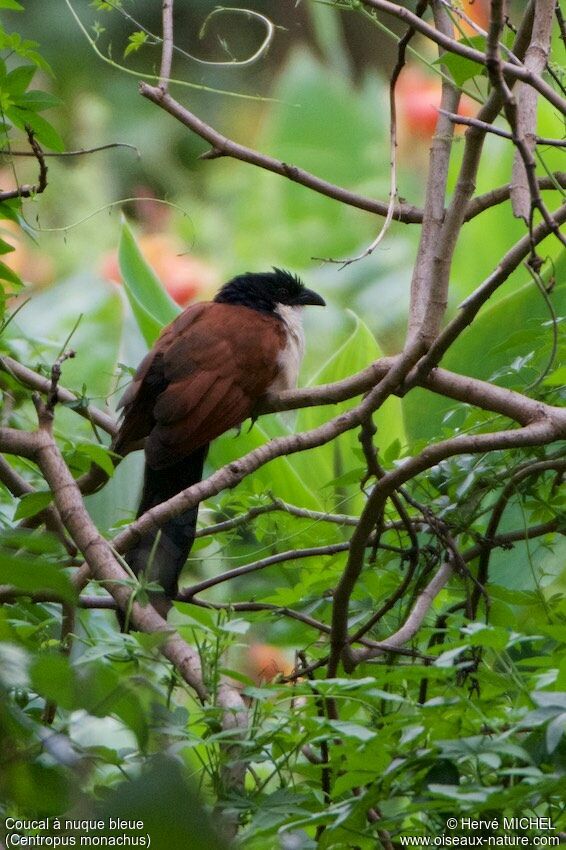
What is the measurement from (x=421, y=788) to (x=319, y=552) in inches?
21.9

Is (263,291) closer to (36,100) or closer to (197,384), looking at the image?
(197,384)

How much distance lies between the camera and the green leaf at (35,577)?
0.36 m

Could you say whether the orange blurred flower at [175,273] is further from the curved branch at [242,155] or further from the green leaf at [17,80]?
the green leaf at [17,80]

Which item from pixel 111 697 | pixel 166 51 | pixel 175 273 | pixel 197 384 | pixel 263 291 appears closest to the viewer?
pixel 111 697

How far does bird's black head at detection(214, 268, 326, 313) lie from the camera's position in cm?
208

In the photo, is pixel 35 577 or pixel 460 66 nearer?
pixel 35 577

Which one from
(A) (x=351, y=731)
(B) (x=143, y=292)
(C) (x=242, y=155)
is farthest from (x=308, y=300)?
(A) (x=351, y=731)

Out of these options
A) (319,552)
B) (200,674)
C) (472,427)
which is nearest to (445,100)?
(472,427)

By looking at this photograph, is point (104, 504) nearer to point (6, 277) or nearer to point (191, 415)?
point (191, 415)

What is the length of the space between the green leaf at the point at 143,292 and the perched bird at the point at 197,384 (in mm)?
219

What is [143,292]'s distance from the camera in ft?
7.44

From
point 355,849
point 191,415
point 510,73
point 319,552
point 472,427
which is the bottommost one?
point 355,849

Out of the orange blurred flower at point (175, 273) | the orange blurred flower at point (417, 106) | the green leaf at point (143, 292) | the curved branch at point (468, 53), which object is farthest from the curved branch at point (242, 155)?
the orange blurred flower at point (417, 106)

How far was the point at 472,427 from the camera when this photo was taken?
3.89 ft
